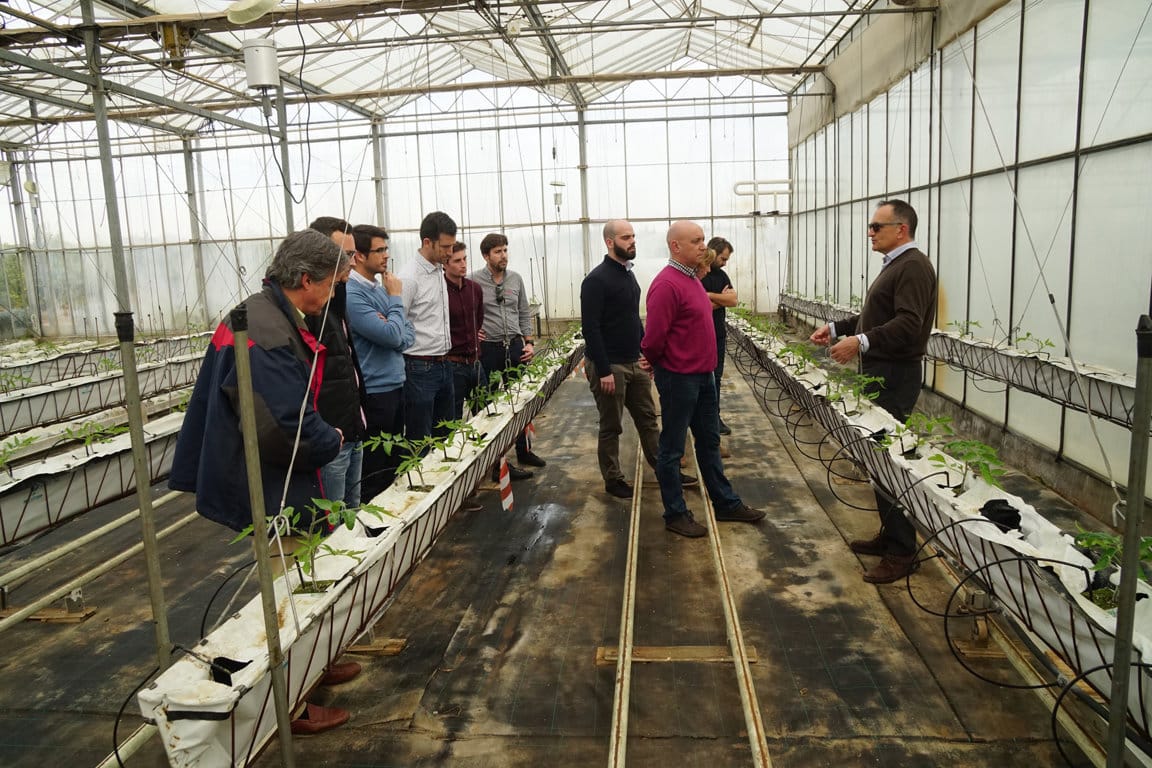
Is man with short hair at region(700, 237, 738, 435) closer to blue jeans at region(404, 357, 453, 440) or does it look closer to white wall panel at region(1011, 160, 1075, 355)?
white wall panel at region(1011, 160, 1075, 355)

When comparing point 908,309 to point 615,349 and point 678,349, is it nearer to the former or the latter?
point 678,349

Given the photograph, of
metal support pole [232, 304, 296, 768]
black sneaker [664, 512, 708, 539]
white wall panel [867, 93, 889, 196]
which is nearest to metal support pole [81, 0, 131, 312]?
black sneaker [664, 512, 708, 539]

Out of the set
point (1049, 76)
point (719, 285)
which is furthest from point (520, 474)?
point (1049, 76)

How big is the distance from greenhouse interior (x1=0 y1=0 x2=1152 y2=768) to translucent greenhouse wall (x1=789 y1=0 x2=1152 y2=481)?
36 millimetres

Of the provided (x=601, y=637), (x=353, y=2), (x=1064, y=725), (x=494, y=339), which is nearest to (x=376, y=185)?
(x=353, y=2)

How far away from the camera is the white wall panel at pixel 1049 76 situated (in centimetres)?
504

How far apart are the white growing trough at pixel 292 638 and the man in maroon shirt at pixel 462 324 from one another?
1.41 meters

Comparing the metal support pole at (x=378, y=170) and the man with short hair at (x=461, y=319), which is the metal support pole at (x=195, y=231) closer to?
the metal support pole at (x=378, y=170)

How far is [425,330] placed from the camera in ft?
14.0

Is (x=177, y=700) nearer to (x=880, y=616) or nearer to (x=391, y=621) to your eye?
(x=391, y=621)

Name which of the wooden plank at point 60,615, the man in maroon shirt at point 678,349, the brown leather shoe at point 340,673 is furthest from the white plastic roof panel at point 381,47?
the brown leather shoe at point 340,673

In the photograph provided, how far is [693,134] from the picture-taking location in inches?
628

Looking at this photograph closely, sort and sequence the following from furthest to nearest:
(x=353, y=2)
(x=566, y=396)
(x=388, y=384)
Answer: (x=566, y=396), (x=353, y=2), (x=388, y=384)

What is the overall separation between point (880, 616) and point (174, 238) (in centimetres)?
1807
